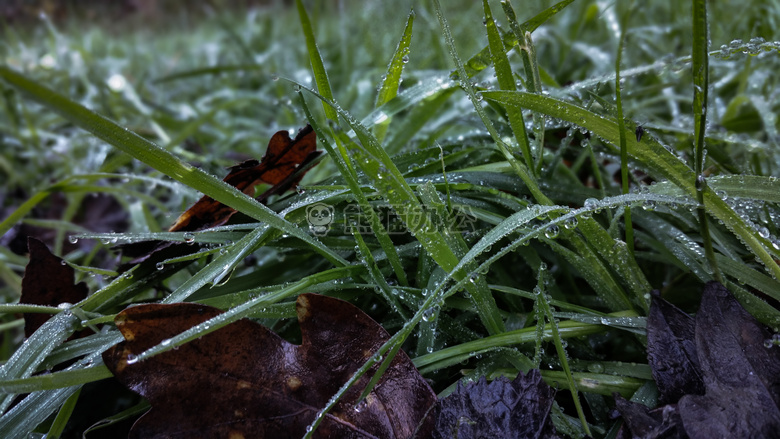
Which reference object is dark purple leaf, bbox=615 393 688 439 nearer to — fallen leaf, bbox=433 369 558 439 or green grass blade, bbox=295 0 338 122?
fallen leaf, bbox=433 369 558 439

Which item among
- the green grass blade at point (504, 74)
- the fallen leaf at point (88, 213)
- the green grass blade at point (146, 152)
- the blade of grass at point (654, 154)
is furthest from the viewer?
the fallen leaf at point (88, 213)

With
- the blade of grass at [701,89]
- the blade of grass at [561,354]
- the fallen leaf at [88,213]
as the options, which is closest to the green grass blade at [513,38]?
the blade of grass at [701,89]

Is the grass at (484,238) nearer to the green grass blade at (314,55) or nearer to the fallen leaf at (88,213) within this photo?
the green grass blade at (314,55)

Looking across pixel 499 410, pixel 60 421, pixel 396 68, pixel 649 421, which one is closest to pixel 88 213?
pixel 60 421

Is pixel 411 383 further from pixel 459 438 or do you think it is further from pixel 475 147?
pixel 475 147

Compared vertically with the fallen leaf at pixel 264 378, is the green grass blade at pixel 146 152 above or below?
above

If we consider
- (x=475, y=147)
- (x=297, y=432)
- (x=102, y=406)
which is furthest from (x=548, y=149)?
(x=102, y=406)

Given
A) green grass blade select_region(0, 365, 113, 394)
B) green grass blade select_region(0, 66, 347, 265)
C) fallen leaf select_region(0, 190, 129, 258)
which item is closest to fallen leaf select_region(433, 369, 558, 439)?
green grass blade select_region(0, 66, 347, 265)
